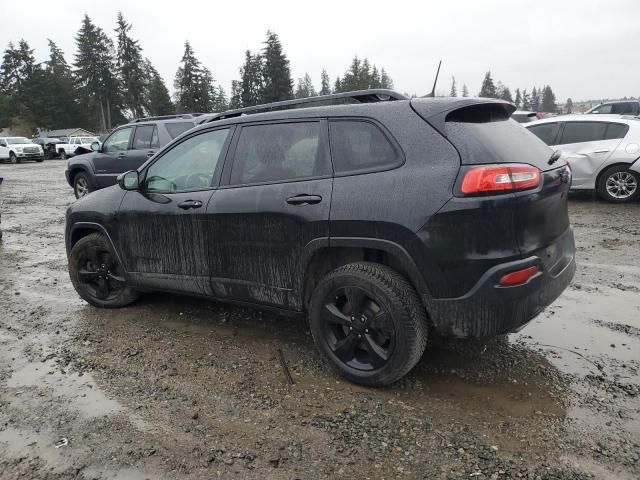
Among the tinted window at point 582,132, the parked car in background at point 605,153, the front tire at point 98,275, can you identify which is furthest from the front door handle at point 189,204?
the tinted window at point 582,132

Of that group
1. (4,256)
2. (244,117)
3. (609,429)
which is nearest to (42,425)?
(244,117)

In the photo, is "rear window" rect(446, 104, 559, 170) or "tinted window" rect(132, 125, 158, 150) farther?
"tinted window" rect(132, 125, 158, 150)

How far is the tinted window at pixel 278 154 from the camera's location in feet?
11.0

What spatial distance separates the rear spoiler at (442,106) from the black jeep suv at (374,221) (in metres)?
0.01

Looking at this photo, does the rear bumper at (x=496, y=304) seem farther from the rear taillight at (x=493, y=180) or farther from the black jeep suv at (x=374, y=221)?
the rear taillight at (x=493, y=180)

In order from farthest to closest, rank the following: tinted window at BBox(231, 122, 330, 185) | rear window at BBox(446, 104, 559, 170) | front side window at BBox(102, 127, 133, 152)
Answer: front side window at BBox(102, 127, 133, 152) < tinted window at BBox(231, 122, 330, 185) < rear window at BBox(446, 104, 559, 170)

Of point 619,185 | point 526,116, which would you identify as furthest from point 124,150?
point 526,116

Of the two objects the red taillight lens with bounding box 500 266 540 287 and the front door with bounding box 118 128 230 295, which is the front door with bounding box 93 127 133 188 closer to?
the front door with bounding box 118 128 230 295

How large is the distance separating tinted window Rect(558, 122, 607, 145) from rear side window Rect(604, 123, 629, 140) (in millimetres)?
80

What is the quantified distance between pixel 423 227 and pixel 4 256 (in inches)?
277

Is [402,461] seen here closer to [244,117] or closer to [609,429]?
[609,429]

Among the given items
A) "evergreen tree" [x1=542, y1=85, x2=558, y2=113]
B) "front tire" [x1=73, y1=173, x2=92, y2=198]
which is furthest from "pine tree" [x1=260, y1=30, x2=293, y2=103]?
"evergreen tree" [x1=542, y1=85, x2=558, y2=113]

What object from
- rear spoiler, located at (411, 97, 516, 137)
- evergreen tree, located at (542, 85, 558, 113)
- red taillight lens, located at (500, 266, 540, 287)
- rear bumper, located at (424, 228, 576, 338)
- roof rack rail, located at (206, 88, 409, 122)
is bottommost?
rear bumper, located at (424, 228, 576, 338)

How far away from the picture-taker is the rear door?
29.8ft
